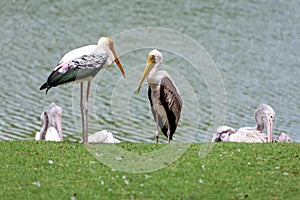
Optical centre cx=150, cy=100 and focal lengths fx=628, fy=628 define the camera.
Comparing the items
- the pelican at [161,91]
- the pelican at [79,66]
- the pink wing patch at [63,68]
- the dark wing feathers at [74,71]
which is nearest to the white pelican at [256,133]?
the pelican at [161,91]

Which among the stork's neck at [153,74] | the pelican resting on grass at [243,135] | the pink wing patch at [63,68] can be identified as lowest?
the pink wing patch at [63,68]

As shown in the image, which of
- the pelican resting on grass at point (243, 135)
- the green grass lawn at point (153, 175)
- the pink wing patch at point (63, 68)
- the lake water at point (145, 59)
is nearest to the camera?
the green grass lawn at point (153, 175)

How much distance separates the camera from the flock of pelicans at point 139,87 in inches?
360

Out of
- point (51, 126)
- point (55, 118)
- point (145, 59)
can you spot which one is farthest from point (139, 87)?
point (145, 59)

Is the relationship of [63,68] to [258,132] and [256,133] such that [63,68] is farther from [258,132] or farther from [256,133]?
[258,132]

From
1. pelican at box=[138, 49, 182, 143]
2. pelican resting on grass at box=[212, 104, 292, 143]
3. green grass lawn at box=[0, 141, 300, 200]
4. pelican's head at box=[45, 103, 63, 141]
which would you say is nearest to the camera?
green grass lawn at box=[0, 141, 300, 200]

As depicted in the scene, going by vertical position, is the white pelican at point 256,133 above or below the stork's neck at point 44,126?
above

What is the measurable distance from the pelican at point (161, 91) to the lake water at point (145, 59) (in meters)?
1.24

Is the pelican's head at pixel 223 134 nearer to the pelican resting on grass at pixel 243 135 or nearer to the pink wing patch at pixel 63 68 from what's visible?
the pelican resting on grass at pixel 243 135

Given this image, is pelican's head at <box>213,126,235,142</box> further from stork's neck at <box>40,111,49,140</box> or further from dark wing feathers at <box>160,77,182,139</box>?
stork's neck at <box>40,111,49,140</box>

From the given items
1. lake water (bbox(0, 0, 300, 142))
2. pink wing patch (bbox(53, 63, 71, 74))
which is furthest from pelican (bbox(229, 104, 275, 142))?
pink wing patch (bbox(53, 63, 71, 74))

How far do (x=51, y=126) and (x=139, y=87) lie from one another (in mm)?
3983

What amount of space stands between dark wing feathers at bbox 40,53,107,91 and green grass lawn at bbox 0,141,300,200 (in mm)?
994

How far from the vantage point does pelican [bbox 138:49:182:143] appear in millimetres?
10164
